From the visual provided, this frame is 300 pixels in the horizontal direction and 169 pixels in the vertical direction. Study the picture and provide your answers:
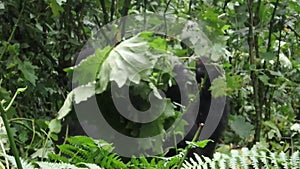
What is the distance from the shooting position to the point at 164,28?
4.27 feet

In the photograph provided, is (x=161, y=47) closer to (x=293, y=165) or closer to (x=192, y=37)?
(x=192, y=37)

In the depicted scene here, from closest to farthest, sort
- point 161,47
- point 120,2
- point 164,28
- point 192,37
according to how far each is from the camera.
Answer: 1. point 161,47
2. point 192,37
3. point 164,28
4. point 120,2

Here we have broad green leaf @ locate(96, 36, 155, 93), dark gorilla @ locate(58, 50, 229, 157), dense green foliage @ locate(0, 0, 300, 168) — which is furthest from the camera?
dense green foliage @ locate(0, 0, 300, 168)

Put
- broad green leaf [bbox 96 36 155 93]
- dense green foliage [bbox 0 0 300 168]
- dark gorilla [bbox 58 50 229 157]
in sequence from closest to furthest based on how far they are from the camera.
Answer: broad green leaf [bbox 96 36 155 93] < dark gorilla [bbox 58 50 229 157] < dense green foliage [bbox 0 0 300 168]

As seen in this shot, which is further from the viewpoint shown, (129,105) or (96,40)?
(96,40)

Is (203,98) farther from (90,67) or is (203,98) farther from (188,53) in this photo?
(90,67)

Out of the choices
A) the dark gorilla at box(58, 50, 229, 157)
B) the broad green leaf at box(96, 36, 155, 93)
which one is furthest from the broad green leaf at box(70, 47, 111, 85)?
the dark gorilla at box(58, 50, 229, 157)

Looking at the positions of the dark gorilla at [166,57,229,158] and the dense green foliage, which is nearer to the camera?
the dark gorilla at [166,57,229,158]

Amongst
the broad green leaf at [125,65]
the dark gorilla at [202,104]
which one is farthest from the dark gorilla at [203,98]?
the broad green leaf at [125,65]

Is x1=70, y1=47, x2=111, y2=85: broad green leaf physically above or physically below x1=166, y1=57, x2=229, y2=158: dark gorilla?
above

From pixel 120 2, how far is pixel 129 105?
623 mm

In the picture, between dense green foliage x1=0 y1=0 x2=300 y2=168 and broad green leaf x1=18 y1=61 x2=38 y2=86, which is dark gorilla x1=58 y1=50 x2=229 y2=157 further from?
broad green leaf x1=18 y1=61 x2=38 y2=86

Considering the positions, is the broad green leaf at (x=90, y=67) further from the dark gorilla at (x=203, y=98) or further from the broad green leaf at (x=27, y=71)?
the broad green leaf at (x=27, y=71)

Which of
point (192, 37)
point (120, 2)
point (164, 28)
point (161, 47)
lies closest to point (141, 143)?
point (161, 47)
